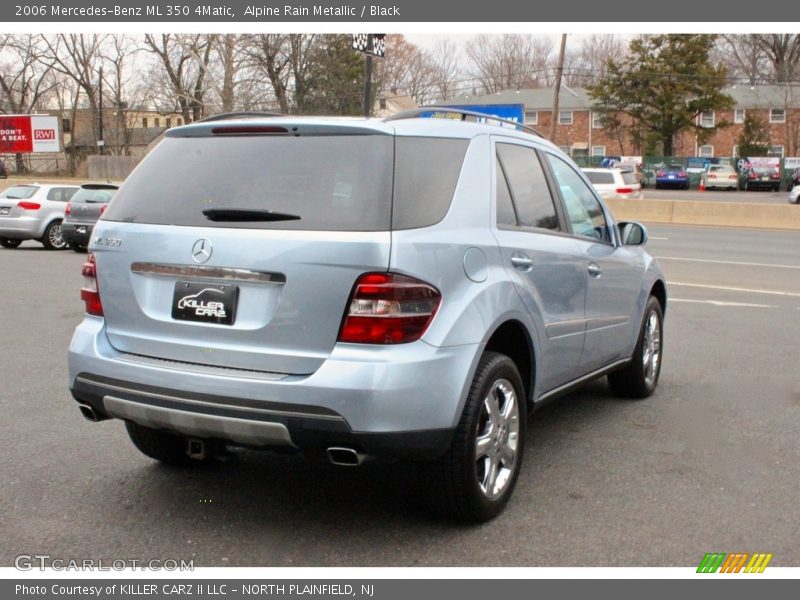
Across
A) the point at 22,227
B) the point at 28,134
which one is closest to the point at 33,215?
the point at 22,227

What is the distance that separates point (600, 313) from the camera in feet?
18.1

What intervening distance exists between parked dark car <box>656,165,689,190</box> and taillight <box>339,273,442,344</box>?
56.1 meters

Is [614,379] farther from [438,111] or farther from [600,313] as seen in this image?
[438,111]

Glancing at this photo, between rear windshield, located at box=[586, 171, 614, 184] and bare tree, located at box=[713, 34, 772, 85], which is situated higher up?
bare tree, located at box=[713, 34, 772, 85]

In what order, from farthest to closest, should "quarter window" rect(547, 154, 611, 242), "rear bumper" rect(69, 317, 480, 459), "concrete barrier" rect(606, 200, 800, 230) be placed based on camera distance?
"concrete barrier" rect(606, 200, 800, 230)
"quarter window" rect(547, 154, 611, 242)
"rear bumper" rect(69, 317, 480, 459)

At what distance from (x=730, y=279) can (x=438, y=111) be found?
33.8 feet

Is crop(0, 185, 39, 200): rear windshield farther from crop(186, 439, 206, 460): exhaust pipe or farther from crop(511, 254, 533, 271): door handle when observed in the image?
crop(511, 254, 533, 271): door handle

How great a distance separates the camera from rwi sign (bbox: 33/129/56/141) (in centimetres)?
5441

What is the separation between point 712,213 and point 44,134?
137 ft

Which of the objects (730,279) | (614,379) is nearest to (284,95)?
(730,279)

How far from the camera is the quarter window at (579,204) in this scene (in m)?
5.37

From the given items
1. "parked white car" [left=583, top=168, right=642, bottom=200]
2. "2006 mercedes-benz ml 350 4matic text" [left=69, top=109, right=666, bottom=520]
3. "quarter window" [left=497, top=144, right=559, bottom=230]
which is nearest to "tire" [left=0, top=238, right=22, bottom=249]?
"parked white car" [left=583, top=168, right=642, bottom=200]

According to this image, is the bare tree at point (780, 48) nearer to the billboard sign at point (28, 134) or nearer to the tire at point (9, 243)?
the billboard sign at point (28, 134)

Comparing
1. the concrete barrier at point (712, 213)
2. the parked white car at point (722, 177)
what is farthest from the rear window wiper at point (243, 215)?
the parked white car at point (722, 177)
